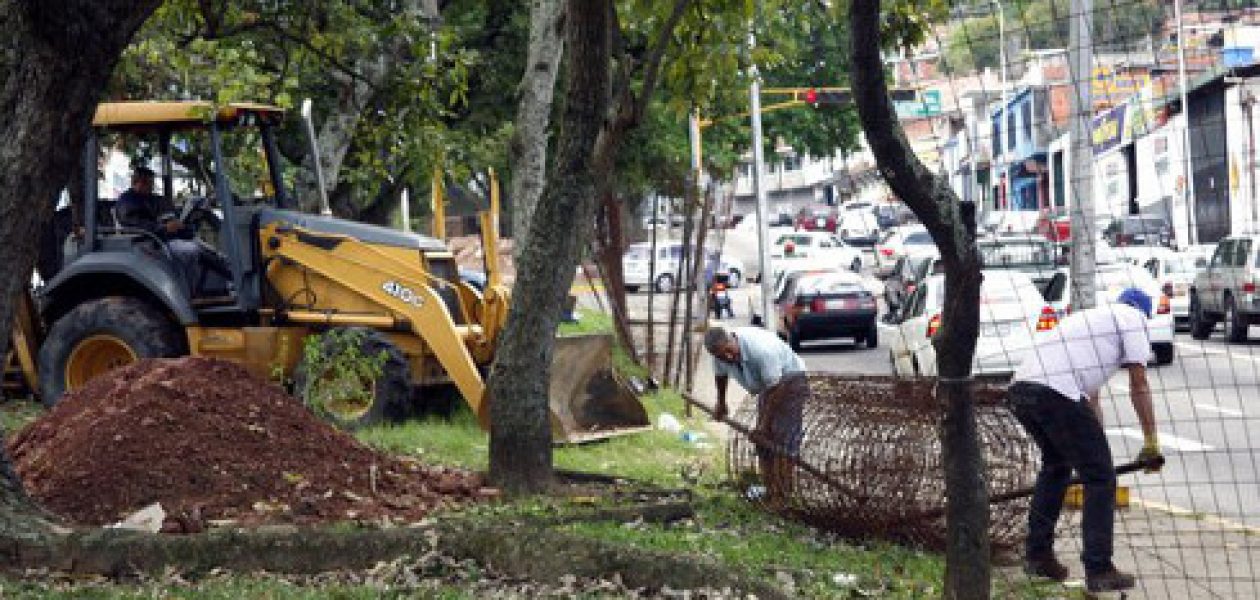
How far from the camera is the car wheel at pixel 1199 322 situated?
3278cm

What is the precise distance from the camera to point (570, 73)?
11.7 m

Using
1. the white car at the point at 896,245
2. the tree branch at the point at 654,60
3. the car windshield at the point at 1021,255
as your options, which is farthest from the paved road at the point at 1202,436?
the white car at the point at 896,245

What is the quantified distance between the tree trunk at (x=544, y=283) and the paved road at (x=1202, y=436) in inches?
170

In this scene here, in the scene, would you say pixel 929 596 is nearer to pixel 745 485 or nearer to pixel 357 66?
pixel 745 485

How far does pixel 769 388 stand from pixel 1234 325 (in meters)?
20.6

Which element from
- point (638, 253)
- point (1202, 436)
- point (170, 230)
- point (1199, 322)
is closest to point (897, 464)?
point (1202, 436)

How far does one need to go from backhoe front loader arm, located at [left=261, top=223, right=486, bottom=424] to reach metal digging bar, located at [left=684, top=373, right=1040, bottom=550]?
5.06 m

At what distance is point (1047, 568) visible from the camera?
1037cm

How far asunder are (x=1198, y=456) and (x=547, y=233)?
6910 millimetres

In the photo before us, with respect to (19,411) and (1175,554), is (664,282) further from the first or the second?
(1175,554)

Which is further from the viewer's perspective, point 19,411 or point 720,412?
point 19,411

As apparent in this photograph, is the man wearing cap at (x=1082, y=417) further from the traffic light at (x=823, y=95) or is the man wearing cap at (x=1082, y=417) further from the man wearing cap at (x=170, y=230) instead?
the traffic light at (x=823, y=95)

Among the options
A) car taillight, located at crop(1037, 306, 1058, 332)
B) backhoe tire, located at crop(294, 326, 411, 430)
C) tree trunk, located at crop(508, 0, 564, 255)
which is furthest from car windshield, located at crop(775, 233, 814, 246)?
backhoe tire, located at crop(294, 326, 411, 430)

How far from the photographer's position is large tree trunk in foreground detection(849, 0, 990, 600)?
7.61 meters
